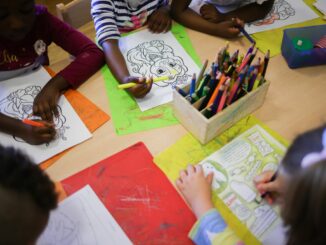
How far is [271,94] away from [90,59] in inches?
20.3

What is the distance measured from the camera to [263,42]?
100 centimetres

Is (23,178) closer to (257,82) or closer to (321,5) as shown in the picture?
(257,82)

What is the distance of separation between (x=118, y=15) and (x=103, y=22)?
3.9 inches

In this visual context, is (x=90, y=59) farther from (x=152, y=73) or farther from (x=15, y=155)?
(x=15, y=155)

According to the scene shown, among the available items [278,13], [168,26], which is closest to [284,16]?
[278,13]

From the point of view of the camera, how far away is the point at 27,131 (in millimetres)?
726

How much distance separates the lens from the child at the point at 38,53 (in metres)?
0.74

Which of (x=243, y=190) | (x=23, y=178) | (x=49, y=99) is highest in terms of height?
(x=23, y=178)

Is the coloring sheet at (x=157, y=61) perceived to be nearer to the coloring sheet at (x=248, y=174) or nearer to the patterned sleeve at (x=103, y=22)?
the patterned sleeve at (x=103, y=22)

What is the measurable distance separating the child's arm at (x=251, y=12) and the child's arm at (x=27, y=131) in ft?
2.30

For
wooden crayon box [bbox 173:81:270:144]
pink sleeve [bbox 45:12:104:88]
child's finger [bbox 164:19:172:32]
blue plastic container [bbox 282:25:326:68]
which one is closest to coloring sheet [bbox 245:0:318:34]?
blue plastic container [bbox 282:25:326:68]

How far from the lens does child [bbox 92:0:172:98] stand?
2.86 feet

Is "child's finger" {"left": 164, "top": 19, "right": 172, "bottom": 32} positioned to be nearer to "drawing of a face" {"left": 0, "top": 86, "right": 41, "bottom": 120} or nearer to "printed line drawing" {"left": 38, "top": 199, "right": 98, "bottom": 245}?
"drawing of a face" {"left": 0, "top": 86, "right": 41, "bottom": 120}

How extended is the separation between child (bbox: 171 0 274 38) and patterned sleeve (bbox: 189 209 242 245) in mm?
612
